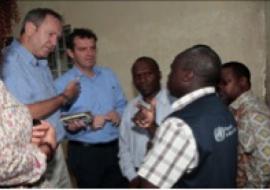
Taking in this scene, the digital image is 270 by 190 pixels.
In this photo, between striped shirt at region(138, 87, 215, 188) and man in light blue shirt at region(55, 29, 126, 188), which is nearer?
striped shirt at region(138, 87, 215, 188)

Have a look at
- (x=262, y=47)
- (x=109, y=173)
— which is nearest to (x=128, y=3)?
(x=262, y=47)

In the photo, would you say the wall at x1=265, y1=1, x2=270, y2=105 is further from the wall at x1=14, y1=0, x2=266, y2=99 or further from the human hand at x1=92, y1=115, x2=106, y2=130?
the human hand at x1=92, y1=115, x2=106, y2=130

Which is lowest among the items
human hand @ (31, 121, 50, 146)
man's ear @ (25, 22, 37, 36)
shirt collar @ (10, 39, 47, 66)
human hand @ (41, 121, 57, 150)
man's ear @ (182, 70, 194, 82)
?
human hand @ (41, 121, 57, 150)

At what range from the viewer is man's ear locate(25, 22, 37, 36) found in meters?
2.95

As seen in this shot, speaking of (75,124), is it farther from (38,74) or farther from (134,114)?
(38,74)

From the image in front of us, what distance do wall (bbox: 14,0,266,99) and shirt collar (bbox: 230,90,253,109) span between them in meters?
1.54

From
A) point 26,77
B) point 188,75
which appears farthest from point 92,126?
point 188,75

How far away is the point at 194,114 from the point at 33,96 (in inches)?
47.0

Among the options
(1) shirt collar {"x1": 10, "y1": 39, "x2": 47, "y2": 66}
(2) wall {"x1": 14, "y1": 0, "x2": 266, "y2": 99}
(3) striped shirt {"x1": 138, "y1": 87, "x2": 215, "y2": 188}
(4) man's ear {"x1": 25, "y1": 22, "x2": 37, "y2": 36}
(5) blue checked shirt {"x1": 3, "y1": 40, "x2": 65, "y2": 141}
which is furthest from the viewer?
(2) wall {"x1": 14, "y1": 0, "x2": 266, "y2": 99}

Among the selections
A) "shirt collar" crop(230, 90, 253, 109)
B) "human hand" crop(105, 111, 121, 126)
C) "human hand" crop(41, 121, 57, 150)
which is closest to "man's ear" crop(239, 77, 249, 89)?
"shirt collar" crop(230, 90, 253, 109)

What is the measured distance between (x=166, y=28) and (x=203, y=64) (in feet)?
8.90

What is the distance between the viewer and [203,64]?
225 centimetres

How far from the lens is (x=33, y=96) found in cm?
279

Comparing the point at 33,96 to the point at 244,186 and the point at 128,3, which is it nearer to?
the point at 244,186
